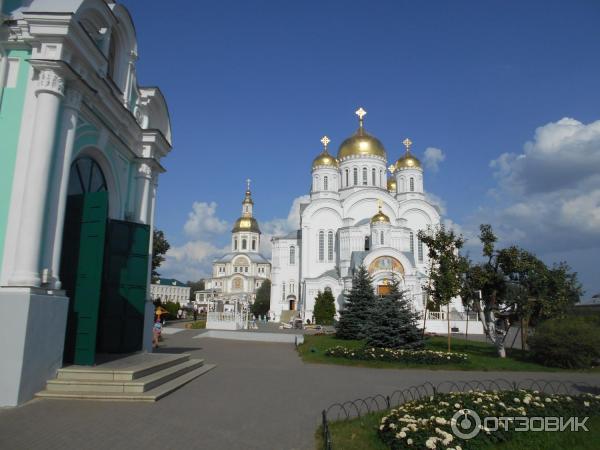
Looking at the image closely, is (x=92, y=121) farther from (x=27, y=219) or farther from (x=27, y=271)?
(x=27, y=271)

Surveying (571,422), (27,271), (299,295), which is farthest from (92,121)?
(299,295)

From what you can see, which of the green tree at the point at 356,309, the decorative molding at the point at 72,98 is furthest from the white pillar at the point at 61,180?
the green tree at the point at 356,309

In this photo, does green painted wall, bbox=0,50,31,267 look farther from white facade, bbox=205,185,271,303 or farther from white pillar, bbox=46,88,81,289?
white facade, bbox=205,185,271,303

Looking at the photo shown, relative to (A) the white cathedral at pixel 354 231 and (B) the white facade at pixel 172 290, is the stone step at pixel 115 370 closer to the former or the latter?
(A) the white cathedral at pixel 354 231

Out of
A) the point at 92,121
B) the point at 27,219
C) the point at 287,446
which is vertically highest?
the point at 92,121

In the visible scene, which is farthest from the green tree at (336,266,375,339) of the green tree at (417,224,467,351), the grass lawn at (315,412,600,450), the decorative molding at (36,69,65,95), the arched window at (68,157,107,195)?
the decorative molding at (36,69,65,95)

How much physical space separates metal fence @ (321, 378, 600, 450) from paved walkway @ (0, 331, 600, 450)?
0.40 m

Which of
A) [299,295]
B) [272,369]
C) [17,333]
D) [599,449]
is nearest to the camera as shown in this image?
[599,449]

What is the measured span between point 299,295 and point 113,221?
121 feet

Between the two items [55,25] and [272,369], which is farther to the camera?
[272,369]

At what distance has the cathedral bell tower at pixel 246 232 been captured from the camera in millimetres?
87375

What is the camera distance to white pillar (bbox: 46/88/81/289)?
27.0 ft

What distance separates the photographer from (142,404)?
7.62 m

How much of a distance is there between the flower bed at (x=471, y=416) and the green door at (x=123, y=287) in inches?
284
